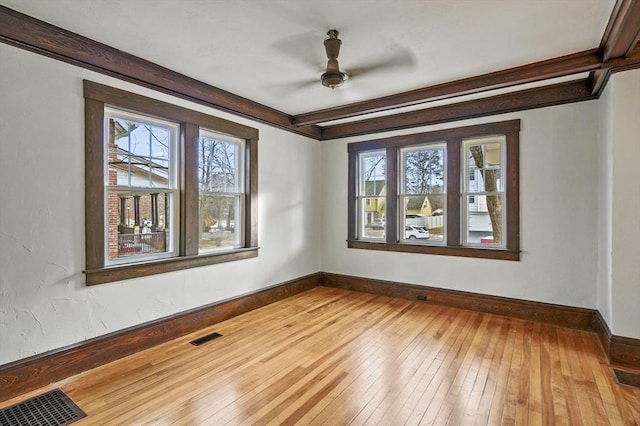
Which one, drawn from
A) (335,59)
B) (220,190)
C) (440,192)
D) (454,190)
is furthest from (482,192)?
(220,190)

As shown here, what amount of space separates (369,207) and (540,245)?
2441 mm

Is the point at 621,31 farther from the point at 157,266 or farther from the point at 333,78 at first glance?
the point at 157,266

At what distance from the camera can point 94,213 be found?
9.47 ft

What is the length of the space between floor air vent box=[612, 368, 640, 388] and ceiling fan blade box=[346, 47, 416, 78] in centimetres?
325

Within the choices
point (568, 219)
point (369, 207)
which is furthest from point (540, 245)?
point (369, 207)

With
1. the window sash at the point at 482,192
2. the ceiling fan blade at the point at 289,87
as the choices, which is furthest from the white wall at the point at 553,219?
the ceiling fan blade at the point at 289,87

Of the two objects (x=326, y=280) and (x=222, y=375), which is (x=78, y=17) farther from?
(x=326, y=280)

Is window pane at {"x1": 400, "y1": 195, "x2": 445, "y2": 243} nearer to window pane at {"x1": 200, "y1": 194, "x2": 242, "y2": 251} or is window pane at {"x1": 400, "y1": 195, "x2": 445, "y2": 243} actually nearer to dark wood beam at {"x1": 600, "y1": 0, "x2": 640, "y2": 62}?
dark wood beam at {"x1": 600, "y1": 0, "x2": 640, "y2": 62}

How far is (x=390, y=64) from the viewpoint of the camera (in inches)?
128

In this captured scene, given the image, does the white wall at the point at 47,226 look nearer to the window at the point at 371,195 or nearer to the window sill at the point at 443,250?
the window sill at the point at 443,250

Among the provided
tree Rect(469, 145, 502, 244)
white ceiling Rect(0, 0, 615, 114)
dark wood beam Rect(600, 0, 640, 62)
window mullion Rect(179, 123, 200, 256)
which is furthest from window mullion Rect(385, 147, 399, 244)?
window mullion Rect(179, 123, 200, 256)

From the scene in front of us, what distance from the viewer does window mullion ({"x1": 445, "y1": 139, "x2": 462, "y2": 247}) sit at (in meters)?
4.55

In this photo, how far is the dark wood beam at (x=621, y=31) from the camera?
2.17 metres

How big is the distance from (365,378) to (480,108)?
3609mm
